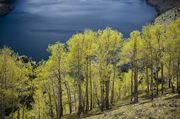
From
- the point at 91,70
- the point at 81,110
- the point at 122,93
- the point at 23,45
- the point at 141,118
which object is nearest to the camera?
the point at 141,118

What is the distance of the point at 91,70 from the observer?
243 feet

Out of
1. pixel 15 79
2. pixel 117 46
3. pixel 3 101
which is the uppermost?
pixel 117 46

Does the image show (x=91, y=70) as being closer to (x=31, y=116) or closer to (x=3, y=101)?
(x=3, y=101)

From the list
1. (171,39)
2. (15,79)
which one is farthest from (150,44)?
(15,79)

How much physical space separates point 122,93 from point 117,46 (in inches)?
1624

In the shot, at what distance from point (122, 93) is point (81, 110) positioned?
3045 cm

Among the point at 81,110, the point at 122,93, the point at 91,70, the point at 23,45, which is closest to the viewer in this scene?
the point at 91,70

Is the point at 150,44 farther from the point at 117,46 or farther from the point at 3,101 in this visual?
the point at 3,101

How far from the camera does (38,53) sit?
17775 centimetres

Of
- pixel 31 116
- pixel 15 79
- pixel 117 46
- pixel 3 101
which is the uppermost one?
pixel 117 46

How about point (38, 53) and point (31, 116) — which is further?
point (38, 53)

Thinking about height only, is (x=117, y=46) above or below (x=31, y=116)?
above

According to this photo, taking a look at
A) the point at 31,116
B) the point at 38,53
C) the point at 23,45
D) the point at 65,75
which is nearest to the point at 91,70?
the point at 65,75

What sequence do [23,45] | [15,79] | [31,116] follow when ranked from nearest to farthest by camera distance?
[15,79] → [31,116] → [23,45]
